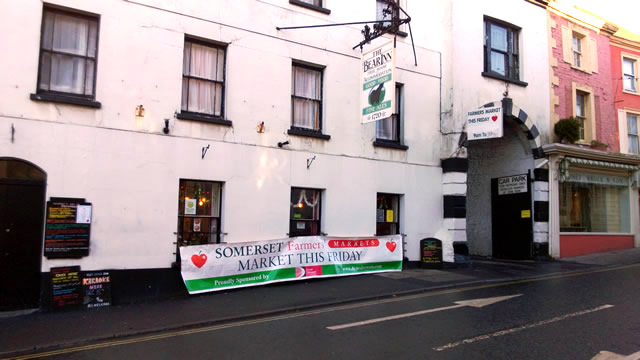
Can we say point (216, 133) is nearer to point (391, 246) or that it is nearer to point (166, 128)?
point (166, 128)

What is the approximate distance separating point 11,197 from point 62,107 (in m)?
1.93

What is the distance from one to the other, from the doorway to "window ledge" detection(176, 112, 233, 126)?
117 inches

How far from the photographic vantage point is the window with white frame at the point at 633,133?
20.3 m

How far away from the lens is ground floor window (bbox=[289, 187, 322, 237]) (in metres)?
12.4

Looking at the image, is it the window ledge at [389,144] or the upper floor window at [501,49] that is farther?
the upper floor window at [501,49]

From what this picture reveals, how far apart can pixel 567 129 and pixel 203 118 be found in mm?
13209

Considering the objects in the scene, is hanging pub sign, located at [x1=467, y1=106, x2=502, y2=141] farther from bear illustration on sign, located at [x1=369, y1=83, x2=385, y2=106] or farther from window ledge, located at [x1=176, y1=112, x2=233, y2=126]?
window ledge, located at [x1=176, y1=112, x2=233, y2=126]

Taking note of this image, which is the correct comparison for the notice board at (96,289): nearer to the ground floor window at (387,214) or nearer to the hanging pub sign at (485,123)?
the ground floor window at (387,214)


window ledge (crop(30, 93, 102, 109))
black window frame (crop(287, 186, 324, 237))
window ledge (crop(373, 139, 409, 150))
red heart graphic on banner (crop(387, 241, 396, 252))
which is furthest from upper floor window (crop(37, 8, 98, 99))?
red heart graphic on banner (crop(387, 241, 396, 252))

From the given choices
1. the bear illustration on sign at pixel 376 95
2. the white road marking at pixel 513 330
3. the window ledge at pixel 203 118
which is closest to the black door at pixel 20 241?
the window ledge at pixel 203 118

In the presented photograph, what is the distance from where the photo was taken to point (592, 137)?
18.8 m

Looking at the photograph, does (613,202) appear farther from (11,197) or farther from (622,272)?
(11,197)

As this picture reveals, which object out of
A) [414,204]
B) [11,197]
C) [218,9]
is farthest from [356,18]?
[11,197]

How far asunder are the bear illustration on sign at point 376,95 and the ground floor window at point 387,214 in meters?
3.07
